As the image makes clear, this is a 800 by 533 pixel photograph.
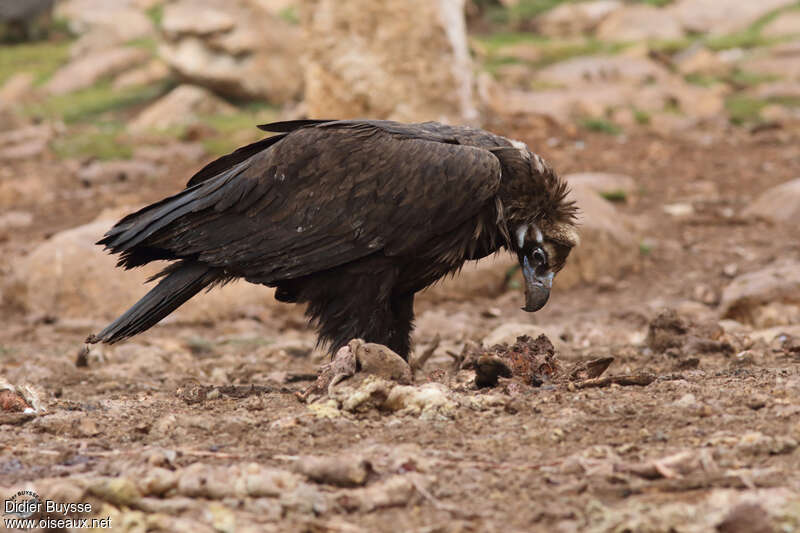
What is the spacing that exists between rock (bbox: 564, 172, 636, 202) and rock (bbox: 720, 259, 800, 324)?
125 inches

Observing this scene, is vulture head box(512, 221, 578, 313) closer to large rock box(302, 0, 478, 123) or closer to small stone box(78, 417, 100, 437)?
small stone box(78, 417, 100, 437)

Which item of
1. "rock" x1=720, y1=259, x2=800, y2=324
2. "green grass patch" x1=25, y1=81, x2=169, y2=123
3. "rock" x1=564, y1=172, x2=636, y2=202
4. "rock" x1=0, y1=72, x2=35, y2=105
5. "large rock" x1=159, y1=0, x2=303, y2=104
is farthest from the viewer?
"rock" x1=0, y1=72, x2=35, y2=105

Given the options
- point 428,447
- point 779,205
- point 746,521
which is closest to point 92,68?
point 779,205

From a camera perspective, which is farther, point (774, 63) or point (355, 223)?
point (774, 63)

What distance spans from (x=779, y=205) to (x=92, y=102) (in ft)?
41.1

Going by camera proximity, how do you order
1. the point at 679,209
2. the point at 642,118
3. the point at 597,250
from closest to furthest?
the point at 597,250
the point at 679,209
the point at 642,118

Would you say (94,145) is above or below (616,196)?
below

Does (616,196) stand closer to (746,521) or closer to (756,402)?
(756,402)

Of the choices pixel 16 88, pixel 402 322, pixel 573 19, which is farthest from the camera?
pixel 573 19

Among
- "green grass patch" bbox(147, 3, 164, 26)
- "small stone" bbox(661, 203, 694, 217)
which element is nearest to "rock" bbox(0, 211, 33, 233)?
"small stone" bbox(661, 203, 694, 217)

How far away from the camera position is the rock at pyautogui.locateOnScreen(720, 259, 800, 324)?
773 cm

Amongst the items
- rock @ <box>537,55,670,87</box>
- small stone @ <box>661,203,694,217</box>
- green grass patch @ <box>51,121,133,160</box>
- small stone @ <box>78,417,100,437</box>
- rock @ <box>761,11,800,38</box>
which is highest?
rock @ <box>761,11,800,38</box>

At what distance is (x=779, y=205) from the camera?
1045 cm

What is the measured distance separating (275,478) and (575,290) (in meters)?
6.00
